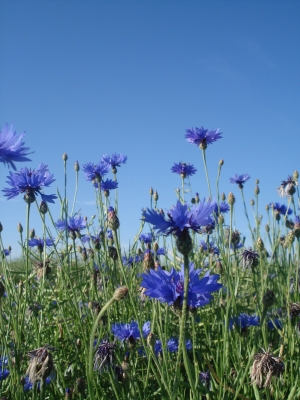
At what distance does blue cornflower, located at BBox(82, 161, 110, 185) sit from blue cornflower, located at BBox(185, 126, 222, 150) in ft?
2.14

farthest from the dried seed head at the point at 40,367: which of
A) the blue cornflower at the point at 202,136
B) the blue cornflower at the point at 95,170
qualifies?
the blue cornflower at the point at 202,136

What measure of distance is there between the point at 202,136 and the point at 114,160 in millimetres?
829

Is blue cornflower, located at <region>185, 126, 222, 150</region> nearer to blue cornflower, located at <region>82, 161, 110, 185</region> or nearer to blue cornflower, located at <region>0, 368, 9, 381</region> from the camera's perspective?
blue cornflower, located at <region>82, 161, 110, 185</region>

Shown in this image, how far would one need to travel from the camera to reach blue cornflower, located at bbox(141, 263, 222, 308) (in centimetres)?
147

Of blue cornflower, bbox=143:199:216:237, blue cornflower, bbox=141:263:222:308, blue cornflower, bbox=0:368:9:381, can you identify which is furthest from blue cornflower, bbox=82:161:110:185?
blue cornflower, bbox=143:199:216:237

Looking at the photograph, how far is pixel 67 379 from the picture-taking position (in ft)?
7.63

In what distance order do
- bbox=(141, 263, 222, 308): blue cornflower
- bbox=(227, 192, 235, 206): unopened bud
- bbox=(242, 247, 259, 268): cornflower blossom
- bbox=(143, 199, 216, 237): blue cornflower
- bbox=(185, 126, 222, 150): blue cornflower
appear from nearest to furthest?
bbox=(143, 199, 216, 237): blue cornflower
bbox=(141, 263, 222, 308): blue cornflower
bbox=(242, 247, 259, 268): cornflower blossom
bbox=(227, 192, 235, 206): unopened bud
bbox=(185, 126, 222, 150): blue cornflower

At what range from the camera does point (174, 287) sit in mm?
1534

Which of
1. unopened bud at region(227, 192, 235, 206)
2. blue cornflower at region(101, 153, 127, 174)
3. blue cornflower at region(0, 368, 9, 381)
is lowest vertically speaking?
blue cornflower at region(0, 368, 9, 381)

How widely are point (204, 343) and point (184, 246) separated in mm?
1727

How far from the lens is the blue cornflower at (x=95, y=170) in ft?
10.2

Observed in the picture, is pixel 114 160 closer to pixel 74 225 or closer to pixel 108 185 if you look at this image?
pixel 108 185

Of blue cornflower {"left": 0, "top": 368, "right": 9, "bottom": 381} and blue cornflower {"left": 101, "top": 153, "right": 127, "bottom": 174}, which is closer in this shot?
blue cornflower {"left": 0, "top": 368, "right": 9, "bottom": 381}

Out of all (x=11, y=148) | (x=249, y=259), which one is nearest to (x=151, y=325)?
(x=249, y=259)
